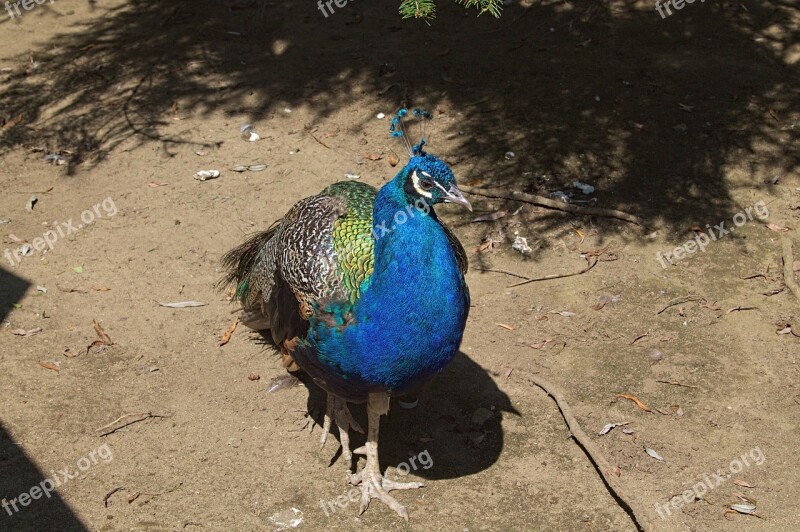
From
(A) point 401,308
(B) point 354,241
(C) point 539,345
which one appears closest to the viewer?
(A) point 401,308

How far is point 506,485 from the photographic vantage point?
14.8 feet

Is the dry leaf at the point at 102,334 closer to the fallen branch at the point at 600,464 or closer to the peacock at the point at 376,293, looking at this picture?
the peacock at the point at 376,293

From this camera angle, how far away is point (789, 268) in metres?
5.82

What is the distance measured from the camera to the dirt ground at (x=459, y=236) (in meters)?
4.50

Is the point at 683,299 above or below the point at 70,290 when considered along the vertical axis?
below

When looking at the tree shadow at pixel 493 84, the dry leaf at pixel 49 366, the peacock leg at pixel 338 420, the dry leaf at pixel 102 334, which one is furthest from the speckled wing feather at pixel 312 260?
the tree shadow at pixel 493 84

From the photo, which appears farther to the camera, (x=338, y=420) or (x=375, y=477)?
(x=338, y=420)

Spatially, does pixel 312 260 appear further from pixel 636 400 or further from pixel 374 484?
pixel 636 400

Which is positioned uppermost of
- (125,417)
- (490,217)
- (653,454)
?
(125,417)

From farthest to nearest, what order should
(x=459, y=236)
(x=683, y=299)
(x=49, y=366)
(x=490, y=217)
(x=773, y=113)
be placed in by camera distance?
(x=773, y=113)
(x=490, y=217)
(x=459, y=236)
(x=683, y=299)
(x=49, y=366)

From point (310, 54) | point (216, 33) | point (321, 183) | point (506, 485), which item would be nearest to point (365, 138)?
point (321, 183)

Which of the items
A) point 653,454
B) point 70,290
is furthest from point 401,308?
point 70,290

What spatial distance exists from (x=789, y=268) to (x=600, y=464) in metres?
2.37

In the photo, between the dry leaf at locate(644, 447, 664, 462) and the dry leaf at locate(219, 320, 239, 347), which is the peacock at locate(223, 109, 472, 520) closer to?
the dry leaf at locate(219, 320, 239, 347)
